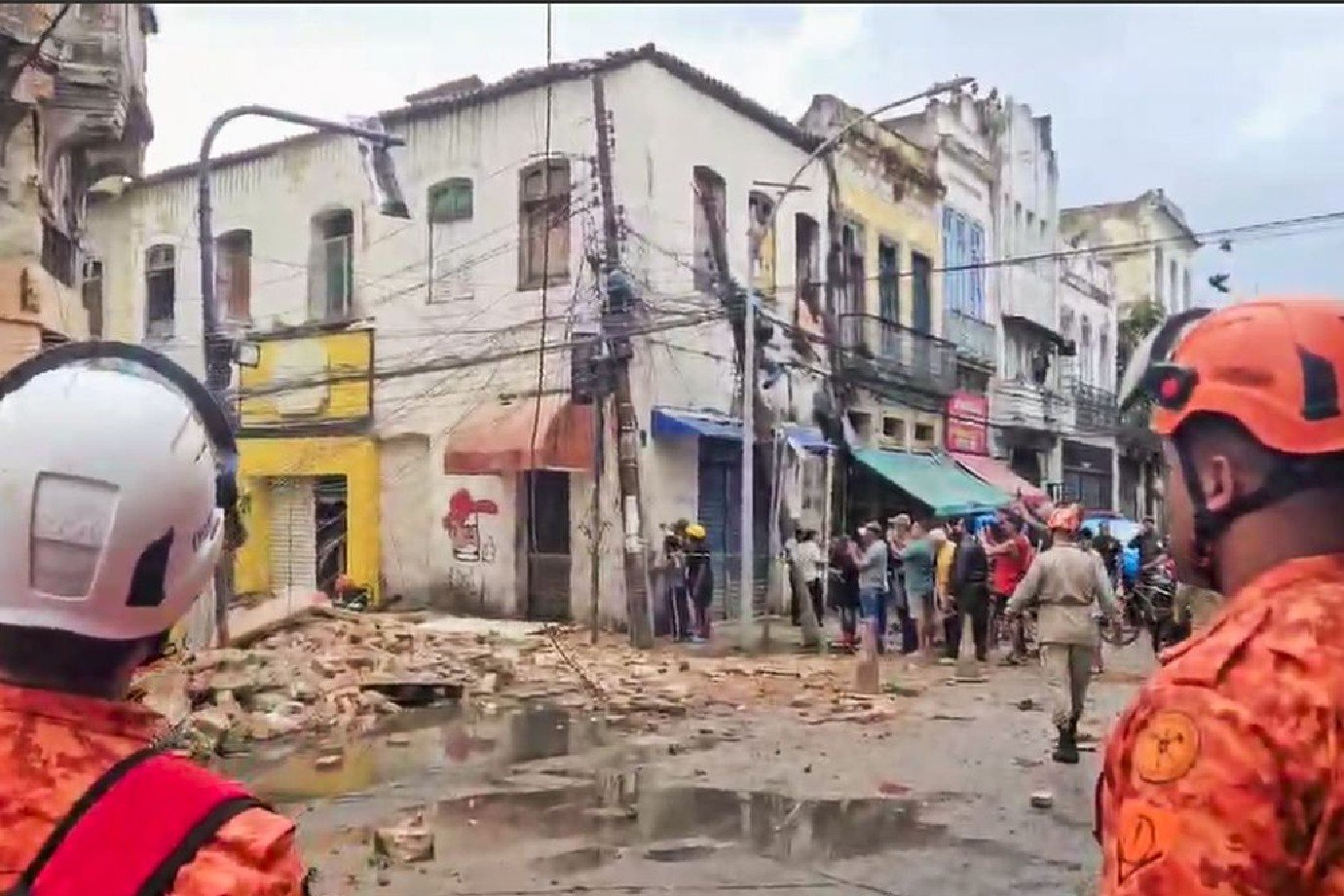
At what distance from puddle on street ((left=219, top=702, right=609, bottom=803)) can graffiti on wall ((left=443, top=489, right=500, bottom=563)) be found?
2102 mm

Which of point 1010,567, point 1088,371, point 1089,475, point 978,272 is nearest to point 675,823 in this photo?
point 1089,475

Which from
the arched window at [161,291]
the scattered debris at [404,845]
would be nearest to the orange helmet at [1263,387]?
the scattered debris at [404,845]

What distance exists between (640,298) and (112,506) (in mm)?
11329

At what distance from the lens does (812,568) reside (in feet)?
39.7

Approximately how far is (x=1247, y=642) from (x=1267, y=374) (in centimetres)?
27

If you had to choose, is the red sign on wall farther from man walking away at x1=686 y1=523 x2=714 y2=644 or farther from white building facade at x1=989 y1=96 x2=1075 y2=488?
man walking away at x1=686 y1=523 x2=714 y2=644

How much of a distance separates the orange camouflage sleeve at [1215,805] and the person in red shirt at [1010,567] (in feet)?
27.8

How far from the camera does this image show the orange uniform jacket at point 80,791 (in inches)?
47.8

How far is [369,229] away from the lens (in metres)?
12.3

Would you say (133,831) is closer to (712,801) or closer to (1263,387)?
(1263,387)

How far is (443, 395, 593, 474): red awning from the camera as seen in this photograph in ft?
39.4

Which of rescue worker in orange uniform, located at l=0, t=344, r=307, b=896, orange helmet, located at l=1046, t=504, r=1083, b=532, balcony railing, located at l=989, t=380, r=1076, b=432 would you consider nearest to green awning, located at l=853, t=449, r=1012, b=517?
balcony railing, located at l=989, t=380, r=1076, b=432

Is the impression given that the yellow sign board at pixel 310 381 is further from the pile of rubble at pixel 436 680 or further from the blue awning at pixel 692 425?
the blue awning at pixel 692 425

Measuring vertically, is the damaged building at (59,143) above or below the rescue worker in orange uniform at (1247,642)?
above
